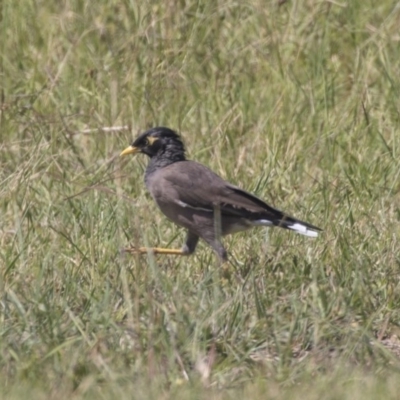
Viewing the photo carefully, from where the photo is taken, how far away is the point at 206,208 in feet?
24.5

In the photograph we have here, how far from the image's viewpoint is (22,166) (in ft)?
27.0

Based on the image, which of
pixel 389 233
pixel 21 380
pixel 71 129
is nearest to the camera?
pixel 21 380

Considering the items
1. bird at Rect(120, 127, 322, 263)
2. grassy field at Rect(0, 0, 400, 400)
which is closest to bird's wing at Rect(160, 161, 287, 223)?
bird at Rect(120, 127, 322, 263)

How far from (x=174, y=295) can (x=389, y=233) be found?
178 cm

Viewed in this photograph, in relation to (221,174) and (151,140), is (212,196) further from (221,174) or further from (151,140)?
(221,174)

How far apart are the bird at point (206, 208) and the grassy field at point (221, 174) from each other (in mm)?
132

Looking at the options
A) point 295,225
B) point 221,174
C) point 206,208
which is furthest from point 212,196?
point 221,174

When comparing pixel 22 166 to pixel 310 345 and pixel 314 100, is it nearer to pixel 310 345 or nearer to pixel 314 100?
pixel 314 100

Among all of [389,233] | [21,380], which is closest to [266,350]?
[21,380]

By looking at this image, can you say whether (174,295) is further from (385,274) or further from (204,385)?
(385,274)

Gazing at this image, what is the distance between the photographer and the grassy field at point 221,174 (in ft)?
18.5

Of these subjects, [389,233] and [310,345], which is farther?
[389,233]

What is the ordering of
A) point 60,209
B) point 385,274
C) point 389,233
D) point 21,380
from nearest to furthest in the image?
point 21,380
point 385,274
point 389,233
point 60,209

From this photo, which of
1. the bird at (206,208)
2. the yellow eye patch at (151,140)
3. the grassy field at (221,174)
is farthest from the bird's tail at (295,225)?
the yellow eye patch at (151,140)
